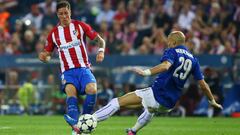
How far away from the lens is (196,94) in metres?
25.5

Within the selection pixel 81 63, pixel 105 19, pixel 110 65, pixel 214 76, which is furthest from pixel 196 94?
pixel 81 63

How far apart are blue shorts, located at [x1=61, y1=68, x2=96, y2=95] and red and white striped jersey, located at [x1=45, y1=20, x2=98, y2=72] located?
4.1 inches

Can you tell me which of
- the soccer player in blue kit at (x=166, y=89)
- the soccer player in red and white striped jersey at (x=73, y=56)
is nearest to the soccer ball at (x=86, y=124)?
the soccer player in blue kit at (x=166, y=89)

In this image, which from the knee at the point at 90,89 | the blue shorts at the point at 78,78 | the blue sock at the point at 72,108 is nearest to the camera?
the blue sock at the point at 72,108

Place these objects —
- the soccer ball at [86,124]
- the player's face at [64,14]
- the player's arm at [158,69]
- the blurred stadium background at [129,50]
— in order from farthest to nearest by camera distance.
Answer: the blurred stadium background at [129,50], the player's face at [64,14], the soccer ball at [86,124], the player's arm at [158,69]

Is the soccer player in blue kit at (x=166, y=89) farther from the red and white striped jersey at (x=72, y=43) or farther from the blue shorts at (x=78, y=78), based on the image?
the red and white striped jersey at (x=72, y=43)

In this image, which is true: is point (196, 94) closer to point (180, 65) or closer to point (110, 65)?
point (110, 65)

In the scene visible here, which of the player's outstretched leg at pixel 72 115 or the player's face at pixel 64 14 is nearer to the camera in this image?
the player's outstretched leg at pixel 72 115

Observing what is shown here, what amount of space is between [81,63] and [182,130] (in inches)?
158

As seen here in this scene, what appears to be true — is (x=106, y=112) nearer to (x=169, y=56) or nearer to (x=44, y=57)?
(x=169, y=56)

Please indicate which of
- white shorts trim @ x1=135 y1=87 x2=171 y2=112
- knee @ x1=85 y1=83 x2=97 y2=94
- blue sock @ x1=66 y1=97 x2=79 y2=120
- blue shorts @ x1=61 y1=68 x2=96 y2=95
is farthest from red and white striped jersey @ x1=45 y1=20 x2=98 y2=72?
white shorts trim @ x1=135 y1=87 x2=171 y2=112

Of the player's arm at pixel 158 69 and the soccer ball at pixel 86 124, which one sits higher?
the player's arm at pixel 158 69

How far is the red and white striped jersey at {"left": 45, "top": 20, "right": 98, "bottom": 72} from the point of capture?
13.8 metres

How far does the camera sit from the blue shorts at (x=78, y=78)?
13.6 metres
